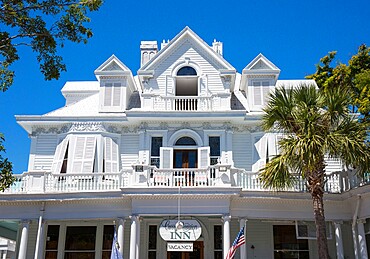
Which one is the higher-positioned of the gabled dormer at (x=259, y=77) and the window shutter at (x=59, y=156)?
the gabled dormer at (x=259, y=77)

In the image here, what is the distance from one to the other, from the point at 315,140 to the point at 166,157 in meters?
8.28

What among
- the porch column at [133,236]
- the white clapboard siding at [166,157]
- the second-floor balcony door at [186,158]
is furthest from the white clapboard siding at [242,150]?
the porch column at [133,236]

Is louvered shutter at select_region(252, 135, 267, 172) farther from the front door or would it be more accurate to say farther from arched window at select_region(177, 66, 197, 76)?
arched window at select_region(177, 66, 197, 76)

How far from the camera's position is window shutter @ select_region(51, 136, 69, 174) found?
2116cm

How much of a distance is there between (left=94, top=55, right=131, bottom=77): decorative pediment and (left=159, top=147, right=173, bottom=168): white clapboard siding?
5.06 m

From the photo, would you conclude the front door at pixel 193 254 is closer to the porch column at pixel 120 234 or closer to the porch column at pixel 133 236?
the porch column at pixel 120 234

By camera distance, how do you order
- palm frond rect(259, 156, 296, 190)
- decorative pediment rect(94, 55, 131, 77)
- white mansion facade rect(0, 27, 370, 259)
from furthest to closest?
decorative pediment rect(94, 55, 131, 77)
white mansion facade rect(0, 27, 370, 259)
palm frond rect(259, 156, 296, 190)

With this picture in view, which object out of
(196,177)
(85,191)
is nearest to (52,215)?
(85,191)

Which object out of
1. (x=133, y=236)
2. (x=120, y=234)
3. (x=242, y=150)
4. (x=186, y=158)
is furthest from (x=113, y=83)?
(x=133, y=236)

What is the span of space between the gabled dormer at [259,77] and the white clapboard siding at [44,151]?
10470 mm

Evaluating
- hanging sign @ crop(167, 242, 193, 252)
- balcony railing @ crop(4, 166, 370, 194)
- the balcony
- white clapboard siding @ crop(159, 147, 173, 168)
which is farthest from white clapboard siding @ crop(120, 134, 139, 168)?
hanging sign @ crop(167, 242, 193, 252)

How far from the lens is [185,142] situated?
2188cm

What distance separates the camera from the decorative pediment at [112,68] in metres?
23.3

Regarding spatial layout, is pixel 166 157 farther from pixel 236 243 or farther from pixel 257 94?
pixel 236 243
